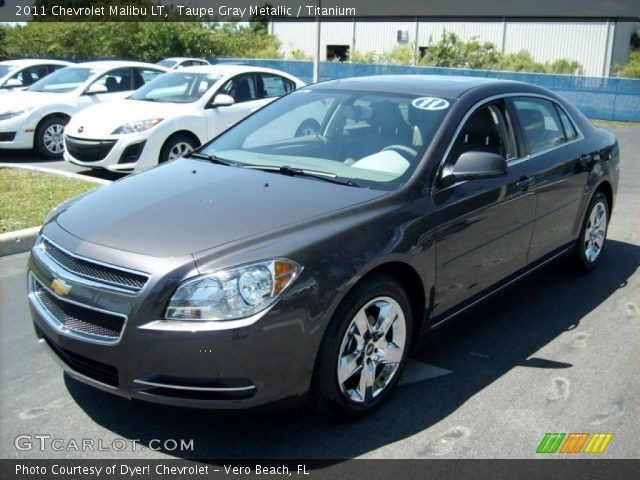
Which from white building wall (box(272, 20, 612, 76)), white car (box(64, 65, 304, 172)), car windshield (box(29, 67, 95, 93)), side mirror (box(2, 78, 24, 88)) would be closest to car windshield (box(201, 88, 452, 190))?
white car (box(64, 65, 304, 172))

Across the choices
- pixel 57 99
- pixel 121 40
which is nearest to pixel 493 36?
pixel 121 40

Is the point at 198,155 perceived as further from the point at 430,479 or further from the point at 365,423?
Answer: the point at 430,479

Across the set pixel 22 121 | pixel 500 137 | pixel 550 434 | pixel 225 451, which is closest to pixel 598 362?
pixel 550 434

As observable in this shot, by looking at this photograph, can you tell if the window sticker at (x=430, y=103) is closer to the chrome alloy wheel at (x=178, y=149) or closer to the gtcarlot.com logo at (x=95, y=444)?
the gtcarlot.com logo at (x=95, y=444)

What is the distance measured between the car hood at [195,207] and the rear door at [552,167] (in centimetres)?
167

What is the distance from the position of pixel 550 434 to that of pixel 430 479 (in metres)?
0.78

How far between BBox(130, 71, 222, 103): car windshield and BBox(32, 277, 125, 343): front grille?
687cm

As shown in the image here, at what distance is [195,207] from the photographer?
3.50 meters

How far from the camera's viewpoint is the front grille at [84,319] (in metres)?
2.96

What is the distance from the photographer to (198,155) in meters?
4.58

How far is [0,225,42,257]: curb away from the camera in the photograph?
6102 millimetres

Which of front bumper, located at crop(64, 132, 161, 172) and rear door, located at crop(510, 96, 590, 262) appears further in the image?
front bumper, located at crop(64, 132, 161, 172)

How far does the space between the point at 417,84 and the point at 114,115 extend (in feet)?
19.1

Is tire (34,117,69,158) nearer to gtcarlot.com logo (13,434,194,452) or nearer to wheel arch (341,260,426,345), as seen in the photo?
gtcarlot.com logo (13,434,194,452)
